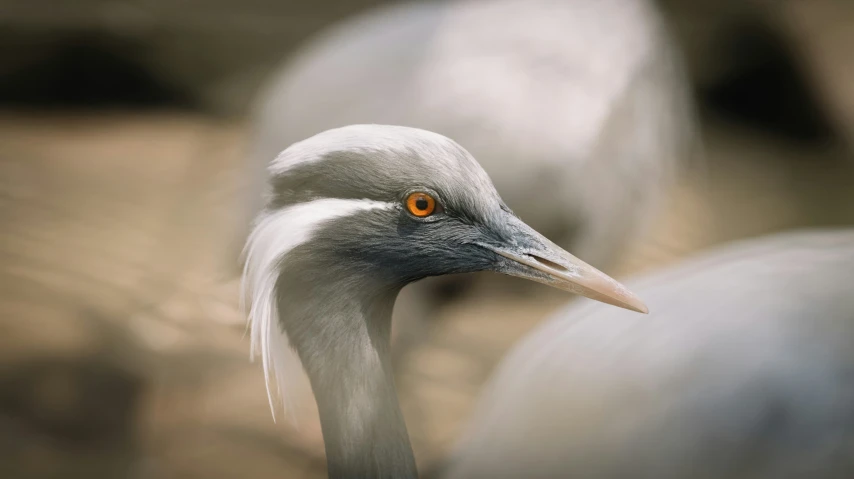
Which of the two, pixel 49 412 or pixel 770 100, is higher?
pixel 770 100

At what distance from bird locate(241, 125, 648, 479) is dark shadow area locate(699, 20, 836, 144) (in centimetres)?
122

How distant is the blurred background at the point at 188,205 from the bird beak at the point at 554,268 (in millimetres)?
229

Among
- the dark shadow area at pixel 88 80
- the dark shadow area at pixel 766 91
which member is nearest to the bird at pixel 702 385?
the dark shadow area at pixel 766 91

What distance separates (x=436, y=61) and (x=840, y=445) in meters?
0.68

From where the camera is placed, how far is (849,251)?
730 millimetres

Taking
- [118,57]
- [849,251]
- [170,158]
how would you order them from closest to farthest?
[849,251]
[170,158]
[118,57]

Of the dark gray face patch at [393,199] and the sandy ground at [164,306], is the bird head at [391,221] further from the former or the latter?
the sandy ground at [164,306]

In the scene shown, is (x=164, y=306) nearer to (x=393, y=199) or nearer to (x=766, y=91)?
(x=393, y=199)

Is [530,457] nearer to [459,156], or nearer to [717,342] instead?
[717,342]

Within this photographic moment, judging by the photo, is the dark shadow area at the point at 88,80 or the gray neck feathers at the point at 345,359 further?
the dark shadow area at the point at 88,80

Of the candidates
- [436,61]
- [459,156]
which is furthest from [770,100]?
[459,156]

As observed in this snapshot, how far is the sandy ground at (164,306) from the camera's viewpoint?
2.66ft

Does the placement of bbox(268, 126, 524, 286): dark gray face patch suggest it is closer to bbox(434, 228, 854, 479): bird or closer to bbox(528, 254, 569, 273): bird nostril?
bbox(528, 254, 569, 273): bird nostril

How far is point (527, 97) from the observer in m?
1.08
